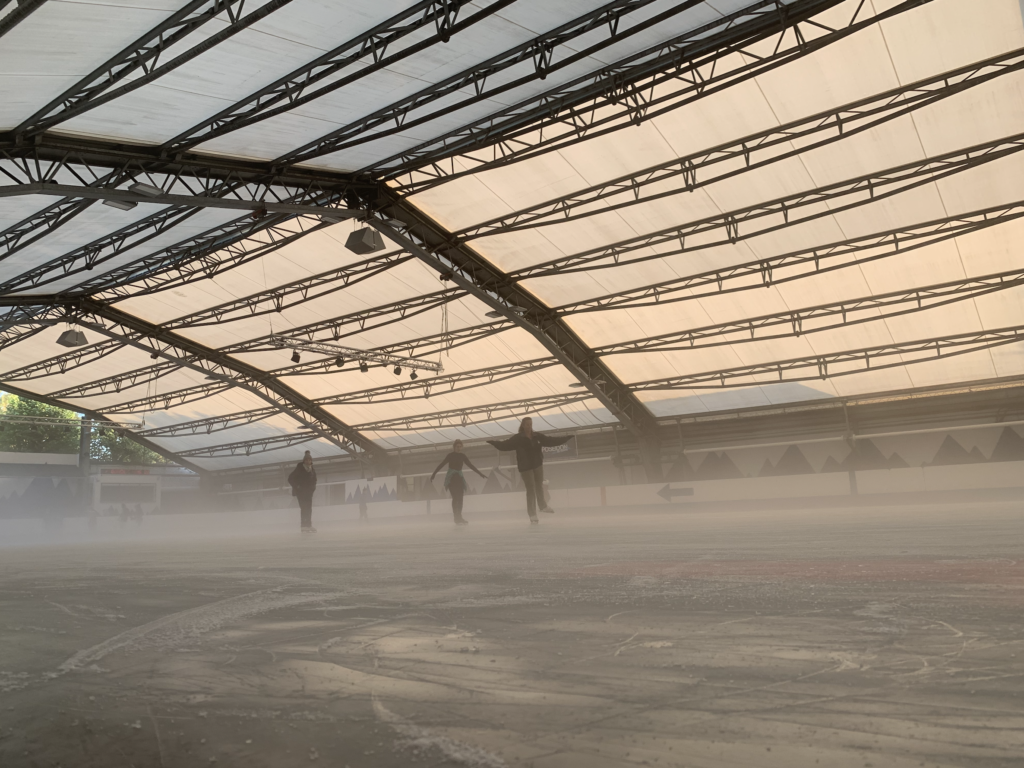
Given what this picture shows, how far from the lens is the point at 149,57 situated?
12391 mm

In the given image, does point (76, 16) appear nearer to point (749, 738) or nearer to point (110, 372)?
point (749, 738)

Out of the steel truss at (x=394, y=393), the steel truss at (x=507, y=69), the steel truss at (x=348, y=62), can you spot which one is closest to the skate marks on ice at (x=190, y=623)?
the steel truss at (x=348, y=62)

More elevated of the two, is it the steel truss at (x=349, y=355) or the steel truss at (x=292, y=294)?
Answer: the steel truss at (x=292, y=294)

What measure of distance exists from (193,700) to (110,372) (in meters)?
39.0

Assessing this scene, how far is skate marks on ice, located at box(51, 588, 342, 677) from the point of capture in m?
3.04

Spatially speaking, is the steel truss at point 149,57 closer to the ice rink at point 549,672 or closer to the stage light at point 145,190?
the stage light at point 145,190

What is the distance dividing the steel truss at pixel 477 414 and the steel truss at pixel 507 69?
56.5 feet

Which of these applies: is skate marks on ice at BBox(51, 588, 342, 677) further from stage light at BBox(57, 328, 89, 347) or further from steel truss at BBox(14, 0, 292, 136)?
stage light at BBox(57, 328, 89, 347)

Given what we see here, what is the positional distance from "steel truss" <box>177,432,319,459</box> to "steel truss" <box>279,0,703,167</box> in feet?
89.7

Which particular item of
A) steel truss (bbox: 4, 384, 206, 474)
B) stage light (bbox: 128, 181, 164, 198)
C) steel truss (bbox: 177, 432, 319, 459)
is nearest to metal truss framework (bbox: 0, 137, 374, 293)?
stage light (bbox: 128, 181, 164, 198)

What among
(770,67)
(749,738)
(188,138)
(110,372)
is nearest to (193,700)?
(749,738)

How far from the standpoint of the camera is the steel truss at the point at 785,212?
58.0 ft

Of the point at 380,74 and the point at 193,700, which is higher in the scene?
the point at 380,74

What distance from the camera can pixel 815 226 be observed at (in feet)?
67.9
